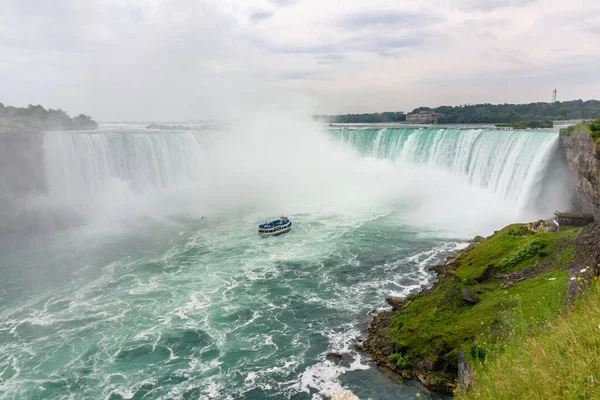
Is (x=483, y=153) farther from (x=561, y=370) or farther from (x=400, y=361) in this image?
(x=561, y=370)

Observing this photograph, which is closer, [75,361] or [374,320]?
[75,361]

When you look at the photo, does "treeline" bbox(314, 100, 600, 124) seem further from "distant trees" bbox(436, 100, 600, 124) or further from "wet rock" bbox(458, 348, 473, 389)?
"wet rock" bbox(458, 348, 473, 389)

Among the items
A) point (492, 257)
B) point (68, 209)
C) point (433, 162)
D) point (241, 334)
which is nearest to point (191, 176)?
point (68, 209)

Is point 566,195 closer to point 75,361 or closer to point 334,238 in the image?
point 334,238

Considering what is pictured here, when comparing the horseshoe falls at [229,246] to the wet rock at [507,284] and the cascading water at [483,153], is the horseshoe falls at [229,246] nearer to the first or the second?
the cascading water at [483,153]

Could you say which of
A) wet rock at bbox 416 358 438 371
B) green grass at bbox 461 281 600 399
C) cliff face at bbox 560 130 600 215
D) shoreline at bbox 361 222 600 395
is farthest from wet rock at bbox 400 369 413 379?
cliff face at bbox 560 130 600 215

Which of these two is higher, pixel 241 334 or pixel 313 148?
pixel 313 148
